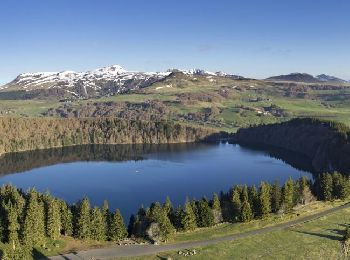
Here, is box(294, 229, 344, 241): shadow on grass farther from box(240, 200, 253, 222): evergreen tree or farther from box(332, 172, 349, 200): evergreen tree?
box(332, 172, 349, 200): evergreen tree

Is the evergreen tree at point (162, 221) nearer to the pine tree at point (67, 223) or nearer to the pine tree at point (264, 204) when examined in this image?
the pine tree at point (67, 223)

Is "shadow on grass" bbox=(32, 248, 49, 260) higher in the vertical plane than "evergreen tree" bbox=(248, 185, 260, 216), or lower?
lower

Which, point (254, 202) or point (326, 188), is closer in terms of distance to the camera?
point (254, 202)

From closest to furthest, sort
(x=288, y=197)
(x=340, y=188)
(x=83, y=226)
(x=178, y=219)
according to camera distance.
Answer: (x=83, y=226) → (x=178, y=219) → (x=288, y=197) → (x=340, y=188)

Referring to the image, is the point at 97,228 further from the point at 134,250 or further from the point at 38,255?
the point at 38,255

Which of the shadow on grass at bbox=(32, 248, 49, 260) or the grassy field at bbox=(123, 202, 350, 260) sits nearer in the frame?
the shadow on grass at bbox=(32, 248, 49, 260)

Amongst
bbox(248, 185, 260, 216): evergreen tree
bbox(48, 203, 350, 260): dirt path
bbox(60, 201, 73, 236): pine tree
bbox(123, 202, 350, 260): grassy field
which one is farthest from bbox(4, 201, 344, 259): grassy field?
bbox(248, 185, 260, 216): evergreen tree

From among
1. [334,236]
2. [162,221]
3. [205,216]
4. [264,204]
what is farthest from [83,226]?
[334,236]
